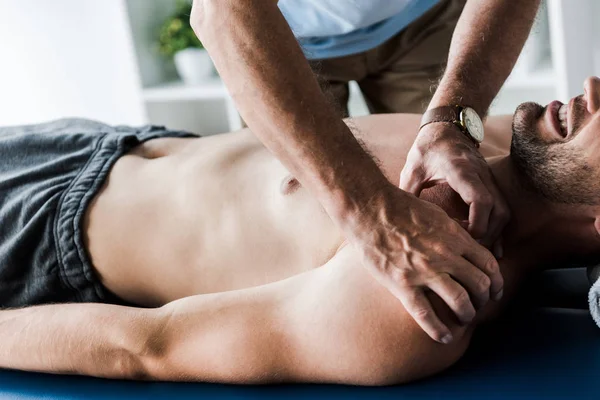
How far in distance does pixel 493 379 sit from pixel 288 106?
47cm

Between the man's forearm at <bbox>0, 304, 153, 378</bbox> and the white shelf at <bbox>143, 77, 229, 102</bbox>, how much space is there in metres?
1.79

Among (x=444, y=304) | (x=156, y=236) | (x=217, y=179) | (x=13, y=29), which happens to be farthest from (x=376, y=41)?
(x=13, y=29)

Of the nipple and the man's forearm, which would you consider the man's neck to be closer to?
the nipple

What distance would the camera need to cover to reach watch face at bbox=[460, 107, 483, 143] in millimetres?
1143

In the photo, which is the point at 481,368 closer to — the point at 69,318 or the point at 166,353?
the point at 166,353

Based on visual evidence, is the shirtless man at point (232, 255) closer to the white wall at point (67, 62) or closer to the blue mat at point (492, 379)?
the blue mat at point (492, 379)

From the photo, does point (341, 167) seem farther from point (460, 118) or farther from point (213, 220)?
point (213, 220)

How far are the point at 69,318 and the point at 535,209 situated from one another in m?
0.78

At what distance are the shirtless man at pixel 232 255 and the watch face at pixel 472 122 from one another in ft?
0.20

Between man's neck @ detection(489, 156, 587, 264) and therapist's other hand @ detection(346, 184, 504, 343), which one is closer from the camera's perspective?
therapist's other hand @ detection(346, 184, 504, 343)

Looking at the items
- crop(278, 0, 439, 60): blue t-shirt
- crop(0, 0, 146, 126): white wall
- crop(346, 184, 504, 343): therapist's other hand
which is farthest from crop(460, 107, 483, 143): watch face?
crop(0, 0, 146, 126): white wall

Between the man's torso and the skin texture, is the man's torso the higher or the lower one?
the lower one

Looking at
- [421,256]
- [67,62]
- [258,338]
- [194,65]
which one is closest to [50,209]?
[258,338]

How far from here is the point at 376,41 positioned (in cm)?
180
